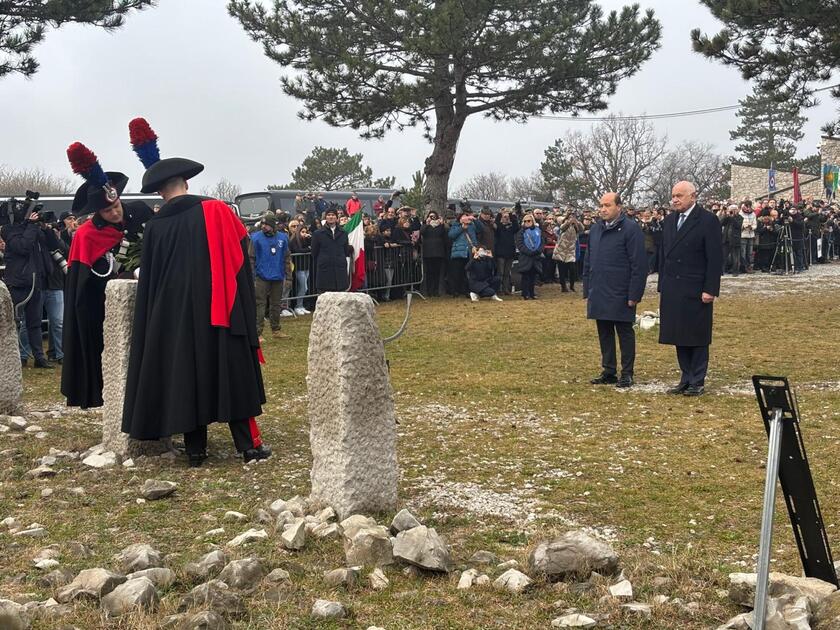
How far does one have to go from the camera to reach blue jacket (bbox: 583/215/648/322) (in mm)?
9953

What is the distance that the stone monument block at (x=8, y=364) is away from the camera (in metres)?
8.89

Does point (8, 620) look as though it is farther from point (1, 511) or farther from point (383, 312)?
point (383, 312)

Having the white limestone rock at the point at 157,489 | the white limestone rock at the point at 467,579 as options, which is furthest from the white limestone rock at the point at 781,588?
the white limestone rock at the point at 157,489

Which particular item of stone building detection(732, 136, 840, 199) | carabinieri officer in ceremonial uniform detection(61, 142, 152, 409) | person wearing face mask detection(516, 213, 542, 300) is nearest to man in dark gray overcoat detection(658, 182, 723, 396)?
carabinieri officer in ceremonial uniform detection(61, 142, 152, 409)

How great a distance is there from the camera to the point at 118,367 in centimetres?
732

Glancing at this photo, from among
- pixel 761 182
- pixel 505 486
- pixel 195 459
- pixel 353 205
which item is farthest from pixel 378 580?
pixel 761 182

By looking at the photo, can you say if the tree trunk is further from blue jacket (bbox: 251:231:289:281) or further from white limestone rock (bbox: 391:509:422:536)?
white limestone rock (bbox: 391:509:422:536)

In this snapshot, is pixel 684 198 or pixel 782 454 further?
pixel 684 198

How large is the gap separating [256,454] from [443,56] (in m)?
17.8

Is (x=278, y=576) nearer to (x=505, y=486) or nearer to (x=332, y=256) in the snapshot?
(x=505, y=486)

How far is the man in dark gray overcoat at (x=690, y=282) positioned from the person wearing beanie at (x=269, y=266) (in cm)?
701

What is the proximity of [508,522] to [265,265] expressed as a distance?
10.2m

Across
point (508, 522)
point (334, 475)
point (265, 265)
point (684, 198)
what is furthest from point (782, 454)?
point (265, 265)

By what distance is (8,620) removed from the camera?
12.4 ft
